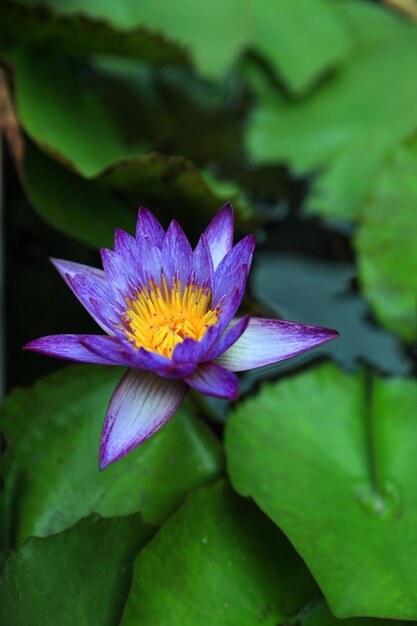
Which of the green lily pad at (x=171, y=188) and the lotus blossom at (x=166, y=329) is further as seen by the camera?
the green lily pad at (x=171, y=188)

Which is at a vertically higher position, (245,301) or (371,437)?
(245,301)

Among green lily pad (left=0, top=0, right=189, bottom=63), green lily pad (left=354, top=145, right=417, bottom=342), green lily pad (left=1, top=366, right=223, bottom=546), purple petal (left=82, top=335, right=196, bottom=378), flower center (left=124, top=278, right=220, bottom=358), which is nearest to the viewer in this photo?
purple petal (left=82, top=335, right=196, bottom=378)

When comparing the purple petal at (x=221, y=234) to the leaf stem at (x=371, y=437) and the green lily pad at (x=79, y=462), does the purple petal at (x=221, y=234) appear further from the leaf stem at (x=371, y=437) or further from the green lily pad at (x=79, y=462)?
the leaf stem at (x=371, y=437)

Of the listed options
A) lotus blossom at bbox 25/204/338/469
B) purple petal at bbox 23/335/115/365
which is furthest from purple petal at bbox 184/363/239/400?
purple petal at bbox 23/335/115/365

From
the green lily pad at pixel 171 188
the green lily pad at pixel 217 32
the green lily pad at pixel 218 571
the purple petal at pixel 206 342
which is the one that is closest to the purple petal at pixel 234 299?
the purple petal at pixel 206 342

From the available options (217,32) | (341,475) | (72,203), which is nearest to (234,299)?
(341,475)

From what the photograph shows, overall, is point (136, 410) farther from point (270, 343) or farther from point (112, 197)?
point (112, 197)

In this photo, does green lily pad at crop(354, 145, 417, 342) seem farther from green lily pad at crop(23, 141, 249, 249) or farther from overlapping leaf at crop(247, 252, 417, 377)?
green lily pad at crop(23, 141, 249, 249)
